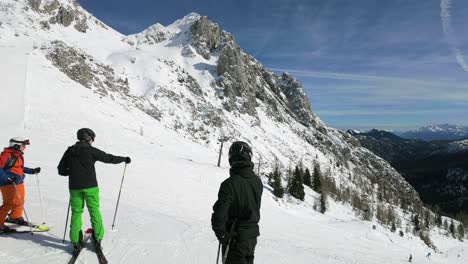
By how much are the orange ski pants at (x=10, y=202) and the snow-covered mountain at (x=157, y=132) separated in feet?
2.51

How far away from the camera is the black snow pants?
448 cm

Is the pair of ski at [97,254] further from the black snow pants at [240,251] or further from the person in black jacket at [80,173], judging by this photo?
the black snow pants at [240,251]

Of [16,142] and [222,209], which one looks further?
[16,142]

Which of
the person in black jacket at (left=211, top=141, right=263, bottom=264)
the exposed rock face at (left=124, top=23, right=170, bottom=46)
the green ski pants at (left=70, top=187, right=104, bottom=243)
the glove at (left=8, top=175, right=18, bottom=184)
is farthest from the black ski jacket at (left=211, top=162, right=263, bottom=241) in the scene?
the exposed rock face at (left=124, top=23, right=170, bottom=46)

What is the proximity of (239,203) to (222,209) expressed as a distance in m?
0.28

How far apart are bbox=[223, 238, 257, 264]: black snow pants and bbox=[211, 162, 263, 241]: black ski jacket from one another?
0.08 m

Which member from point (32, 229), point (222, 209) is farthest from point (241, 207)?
point (32, 229)

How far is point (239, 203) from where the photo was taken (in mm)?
4363

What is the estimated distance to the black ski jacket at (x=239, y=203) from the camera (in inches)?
166

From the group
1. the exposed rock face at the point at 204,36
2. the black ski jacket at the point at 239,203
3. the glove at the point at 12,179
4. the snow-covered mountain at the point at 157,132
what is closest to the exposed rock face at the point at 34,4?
the snow-covered mountain at the point at 157,132

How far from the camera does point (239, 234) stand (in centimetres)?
445

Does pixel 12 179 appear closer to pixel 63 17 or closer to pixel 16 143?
pixel 16 143

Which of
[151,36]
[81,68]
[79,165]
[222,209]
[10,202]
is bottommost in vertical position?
[10,202]

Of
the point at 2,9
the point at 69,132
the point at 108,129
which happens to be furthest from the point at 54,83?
the point at 2,9
